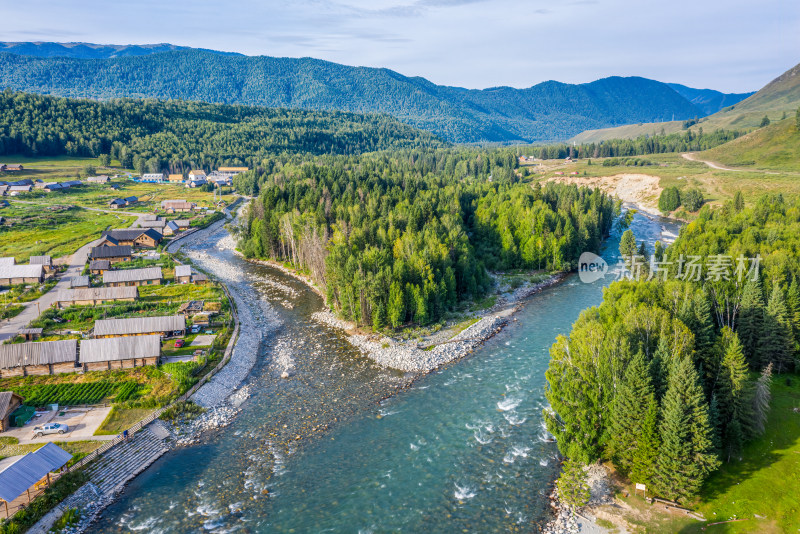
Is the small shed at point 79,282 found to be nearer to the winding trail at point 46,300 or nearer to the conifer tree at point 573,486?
the winding trail at point 46,300

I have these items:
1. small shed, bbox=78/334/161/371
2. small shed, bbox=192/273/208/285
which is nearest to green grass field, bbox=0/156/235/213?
small shed, bbox=192/273/208/285

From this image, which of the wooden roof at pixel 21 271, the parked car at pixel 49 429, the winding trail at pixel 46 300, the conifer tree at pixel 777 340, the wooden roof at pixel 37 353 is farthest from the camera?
the wooden roof at pixel 21 271

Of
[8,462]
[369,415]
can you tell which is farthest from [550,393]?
[8,462]

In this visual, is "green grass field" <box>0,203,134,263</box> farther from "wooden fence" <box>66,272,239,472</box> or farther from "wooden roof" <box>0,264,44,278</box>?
"wooden fence" <box>66,272,239,472</box>

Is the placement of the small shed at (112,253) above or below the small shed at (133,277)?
above

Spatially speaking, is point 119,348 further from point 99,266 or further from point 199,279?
point 99,266

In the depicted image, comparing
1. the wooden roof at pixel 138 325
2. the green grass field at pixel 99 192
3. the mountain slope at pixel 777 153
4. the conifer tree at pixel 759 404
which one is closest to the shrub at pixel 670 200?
the mountain slope at pixel 777 153

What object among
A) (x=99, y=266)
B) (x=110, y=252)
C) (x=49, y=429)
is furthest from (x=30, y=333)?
(x=110, y=252)
